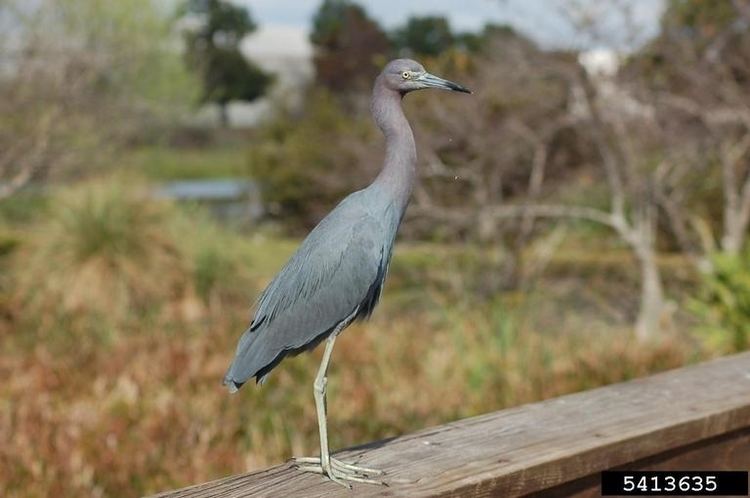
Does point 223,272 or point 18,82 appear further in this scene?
point 18,82

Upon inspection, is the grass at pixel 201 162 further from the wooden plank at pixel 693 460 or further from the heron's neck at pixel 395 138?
the heron's neck at pixel 395 138

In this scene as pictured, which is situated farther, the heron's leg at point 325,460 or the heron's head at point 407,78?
Result: the heron's leg at point 325,460

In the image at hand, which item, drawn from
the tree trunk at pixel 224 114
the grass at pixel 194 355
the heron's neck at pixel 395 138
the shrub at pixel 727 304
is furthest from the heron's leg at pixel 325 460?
the tree trunk at pixel 224 114

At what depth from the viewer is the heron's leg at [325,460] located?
6.49 feet

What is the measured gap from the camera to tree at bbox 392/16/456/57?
15.6 metres

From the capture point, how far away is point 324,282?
198 centimetres

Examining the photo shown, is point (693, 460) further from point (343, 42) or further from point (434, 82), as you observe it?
point (343, 42)

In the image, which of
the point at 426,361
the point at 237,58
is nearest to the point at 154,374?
the point at 426,361

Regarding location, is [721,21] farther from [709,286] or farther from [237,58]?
[237,58]


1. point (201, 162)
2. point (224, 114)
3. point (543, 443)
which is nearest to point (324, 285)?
point (543, 443)

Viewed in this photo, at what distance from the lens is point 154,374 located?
615 cm

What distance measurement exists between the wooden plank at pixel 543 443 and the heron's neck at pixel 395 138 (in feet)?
2.27

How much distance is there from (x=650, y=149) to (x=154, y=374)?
24.2 feet

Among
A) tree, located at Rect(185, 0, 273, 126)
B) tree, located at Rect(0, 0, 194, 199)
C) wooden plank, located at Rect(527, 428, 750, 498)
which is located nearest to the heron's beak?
wooden plank, located at Rect(527, 428, 750, 498)
